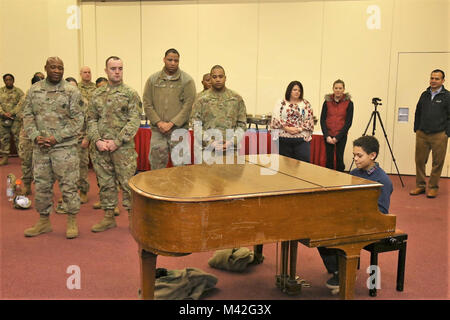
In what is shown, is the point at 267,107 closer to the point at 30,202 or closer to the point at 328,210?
the point at 30,202

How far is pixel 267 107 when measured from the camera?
8.31m

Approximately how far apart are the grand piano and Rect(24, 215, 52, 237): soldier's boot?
207cm

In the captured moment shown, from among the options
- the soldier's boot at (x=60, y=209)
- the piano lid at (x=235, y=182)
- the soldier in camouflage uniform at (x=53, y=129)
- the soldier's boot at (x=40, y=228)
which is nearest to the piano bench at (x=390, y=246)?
the piano lid at (x=235, y=182)

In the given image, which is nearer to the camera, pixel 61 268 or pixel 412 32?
pixel 61 268

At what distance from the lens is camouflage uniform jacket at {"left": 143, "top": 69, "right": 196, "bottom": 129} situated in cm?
461

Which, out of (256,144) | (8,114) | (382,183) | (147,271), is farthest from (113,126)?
(8,114)

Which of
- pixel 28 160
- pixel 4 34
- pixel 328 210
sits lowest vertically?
pixel 28 160

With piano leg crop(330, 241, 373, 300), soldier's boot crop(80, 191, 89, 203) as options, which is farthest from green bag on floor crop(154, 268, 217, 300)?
soldier's boot crop(80, 191, 89, 203)

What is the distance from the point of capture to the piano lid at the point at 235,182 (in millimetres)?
2324

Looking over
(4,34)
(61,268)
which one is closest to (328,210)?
(61,268)

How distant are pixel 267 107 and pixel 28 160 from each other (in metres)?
4.20

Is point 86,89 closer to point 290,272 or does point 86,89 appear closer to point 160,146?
point 160,146

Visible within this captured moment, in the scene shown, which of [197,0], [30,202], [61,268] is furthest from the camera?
[197,0]

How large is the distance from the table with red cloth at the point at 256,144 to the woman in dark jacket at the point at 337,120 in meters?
0.40
